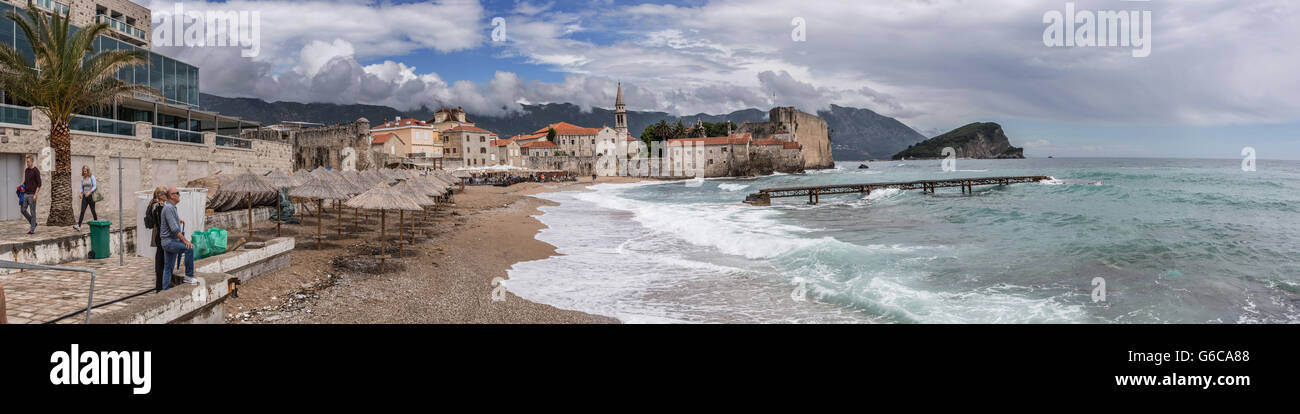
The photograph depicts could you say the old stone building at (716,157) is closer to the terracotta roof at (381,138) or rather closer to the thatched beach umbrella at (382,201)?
the terracotta roof at (381,138)

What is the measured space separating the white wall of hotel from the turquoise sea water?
452 inches

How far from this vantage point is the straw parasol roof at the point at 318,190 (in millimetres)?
14156

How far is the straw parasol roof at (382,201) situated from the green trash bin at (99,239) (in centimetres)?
373

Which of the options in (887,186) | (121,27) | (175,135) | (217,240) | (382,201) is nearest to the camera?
(217,240)

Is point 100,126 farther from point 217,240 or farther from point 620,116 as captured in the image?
point 620,116

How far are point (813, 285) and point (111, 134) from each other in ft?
61.4

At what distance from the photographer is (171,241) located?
6785 mm

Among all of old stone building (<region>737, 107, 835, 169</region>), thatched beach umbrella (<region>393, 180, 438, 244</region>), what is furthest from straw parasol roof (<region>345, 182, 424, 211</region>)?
old stone building (<region>737, 107, 835, 169</region>)

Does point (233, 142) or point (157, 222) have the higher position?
point (233, 142)

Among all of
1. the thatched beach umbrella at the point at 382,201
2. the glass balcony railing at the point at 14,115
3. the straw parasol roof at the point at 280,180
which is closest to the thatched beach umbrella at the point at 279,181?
the straw parasol roof at the point at 280,180

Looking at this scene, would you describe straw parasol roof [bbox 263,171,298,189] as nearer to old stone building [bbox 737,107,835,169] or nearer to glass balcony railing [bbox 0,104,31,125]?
glass balcony railing [bbox 0,104,31,125]

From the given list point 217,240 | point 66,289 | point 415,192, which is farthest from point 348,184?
point 66,289

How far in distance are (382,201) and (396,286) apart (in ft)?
8.51

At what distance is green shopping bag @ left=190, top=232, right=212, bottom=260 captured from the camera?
29.3 ft
